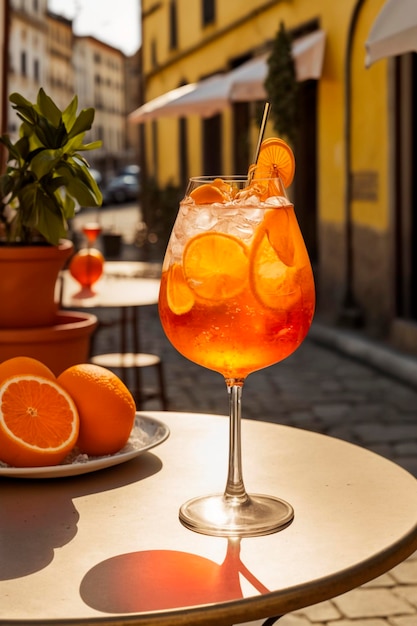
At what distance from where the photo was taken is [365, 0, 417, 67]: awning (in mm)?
6012

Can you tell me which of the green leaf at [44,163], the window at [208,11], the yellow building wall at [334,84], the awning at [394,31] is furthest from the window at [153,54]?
the green leaf at [44,163]

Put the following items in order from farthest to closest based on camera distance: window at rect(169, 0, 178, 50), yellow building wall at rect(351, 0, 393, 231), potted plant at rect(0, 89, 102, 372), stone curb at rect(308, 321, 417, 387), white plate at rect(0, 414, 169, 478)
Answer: window at rect(169, 0, 178, 50) < yellow building wall at rect(351, 0, 393, 231) < stone curb at rect(308, 321, 417, 387) < potted plant at rect(0, 89, 102, 372) < white plate at rect(0, 414, 169, 478)

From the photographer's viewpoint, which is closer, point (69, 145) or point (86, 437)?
point (86, 437)

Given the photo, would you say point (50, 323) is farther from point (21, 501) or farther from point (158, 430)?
point (21, 501)

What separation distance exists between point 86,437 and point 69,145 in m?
0.68

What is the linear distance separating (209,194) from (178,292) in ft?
0.48

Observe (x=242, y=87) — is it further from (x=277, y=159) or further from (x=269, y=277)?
(x=269, y=277)

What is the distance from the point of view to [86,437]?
163 cm


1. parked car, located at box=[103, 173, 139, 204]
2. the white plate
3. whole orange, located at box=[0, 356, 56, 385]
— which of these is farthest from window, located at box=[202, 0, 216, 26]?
parked car, located at box=[103, 173, 139, 204]

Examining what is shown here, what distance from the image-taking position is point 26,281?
2.37 metres

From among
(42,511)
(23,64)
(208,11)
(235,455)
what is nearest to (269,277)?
(235,455)

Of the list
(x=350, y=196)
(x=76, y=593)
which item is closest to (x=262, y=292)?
(x=76, y=593)

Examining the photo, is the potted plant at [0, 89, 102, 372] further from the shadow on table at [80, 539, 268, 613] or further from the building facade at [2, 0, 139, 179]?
the building facade at [2, 0, 139, 179]

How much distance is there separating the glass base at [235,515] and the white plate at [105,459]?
0.18m
